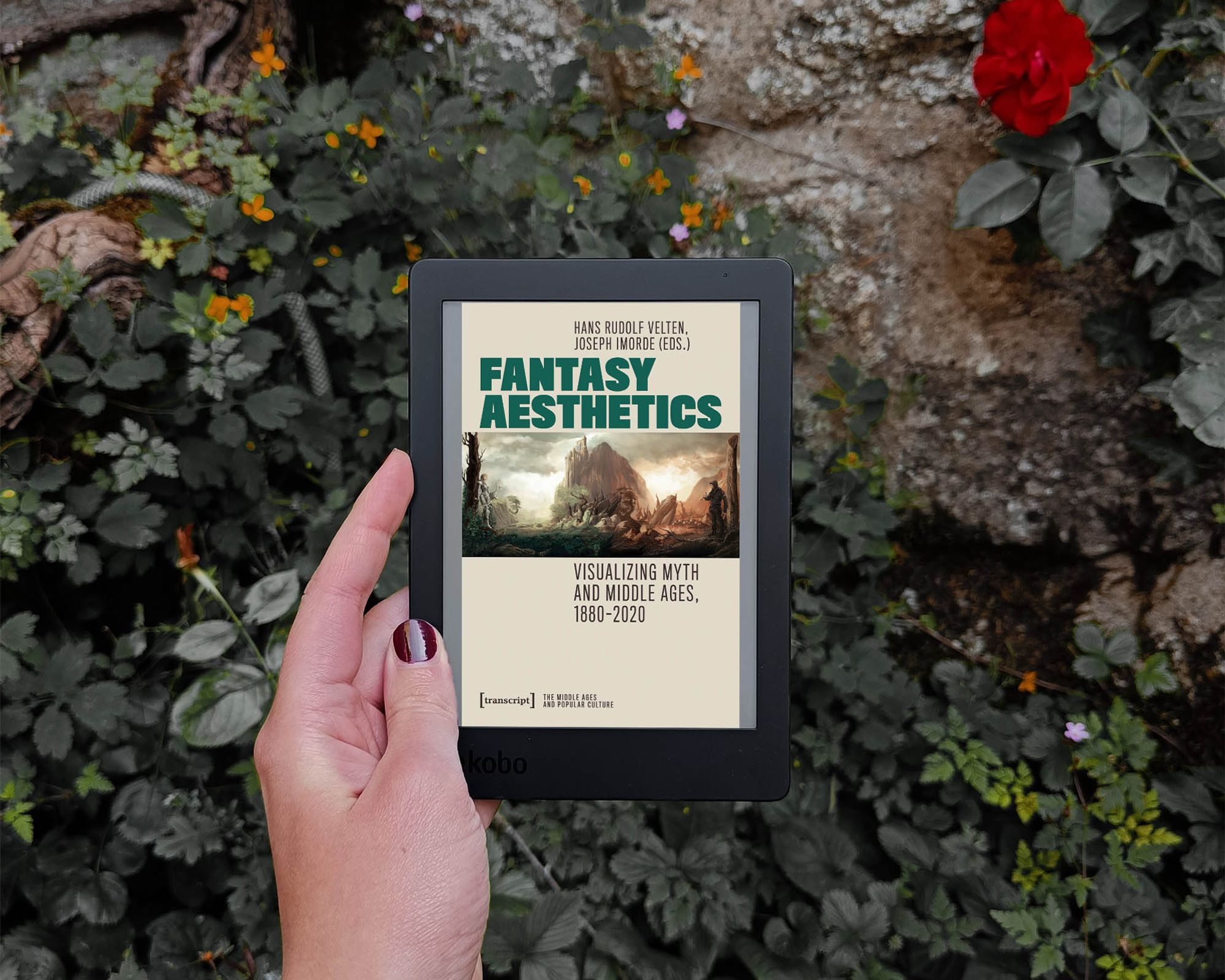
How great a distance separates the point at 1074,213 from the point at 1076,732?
0.84 metres

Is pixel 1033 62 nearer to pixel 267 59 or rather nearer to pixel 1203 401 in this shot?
pixel 1203 401

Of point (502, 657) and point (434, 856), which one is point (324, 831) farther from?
point (502, 657)

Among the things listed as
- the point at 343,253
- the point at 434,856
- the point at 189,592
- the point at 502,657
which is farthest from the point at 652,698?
the point at 343,253

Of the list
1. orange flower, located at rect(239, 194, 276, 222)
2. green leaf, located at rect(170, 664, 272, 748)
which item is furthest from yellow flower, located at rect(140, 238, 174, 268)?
green leaf, located at rect(170, 664, 272, 748)

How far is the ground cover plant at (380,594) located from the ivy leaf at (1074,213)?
0.35m

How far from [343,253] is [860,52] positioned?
1.04 metres

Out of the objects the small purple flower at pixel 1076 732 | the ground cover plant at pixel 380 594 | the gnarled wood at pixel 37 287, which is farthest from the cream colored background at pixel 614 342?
the small purple flower at pixel 1076 732

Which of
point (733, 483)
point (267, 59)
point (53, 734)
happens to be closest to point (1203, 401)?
point (733, 483)

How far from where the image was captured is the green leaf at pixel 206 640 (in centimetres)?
102

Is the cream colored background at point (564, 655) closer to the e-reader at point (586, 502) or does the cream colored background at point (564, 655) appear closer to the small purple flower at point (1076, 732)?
the e-reader at point (586, 502)

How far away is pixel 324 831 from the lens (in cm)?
73

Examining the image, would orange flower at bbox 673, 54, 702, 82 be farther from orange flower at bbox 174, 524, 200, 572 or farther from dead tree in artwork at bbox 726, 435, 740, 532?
orange flower at bbox 174, 524, 200, 572

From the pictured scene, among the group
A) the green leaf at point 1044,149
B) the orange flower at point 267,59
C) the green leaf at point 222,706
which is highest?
the orange flower at point 267,59

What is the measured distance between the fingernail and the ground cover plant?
26cm
